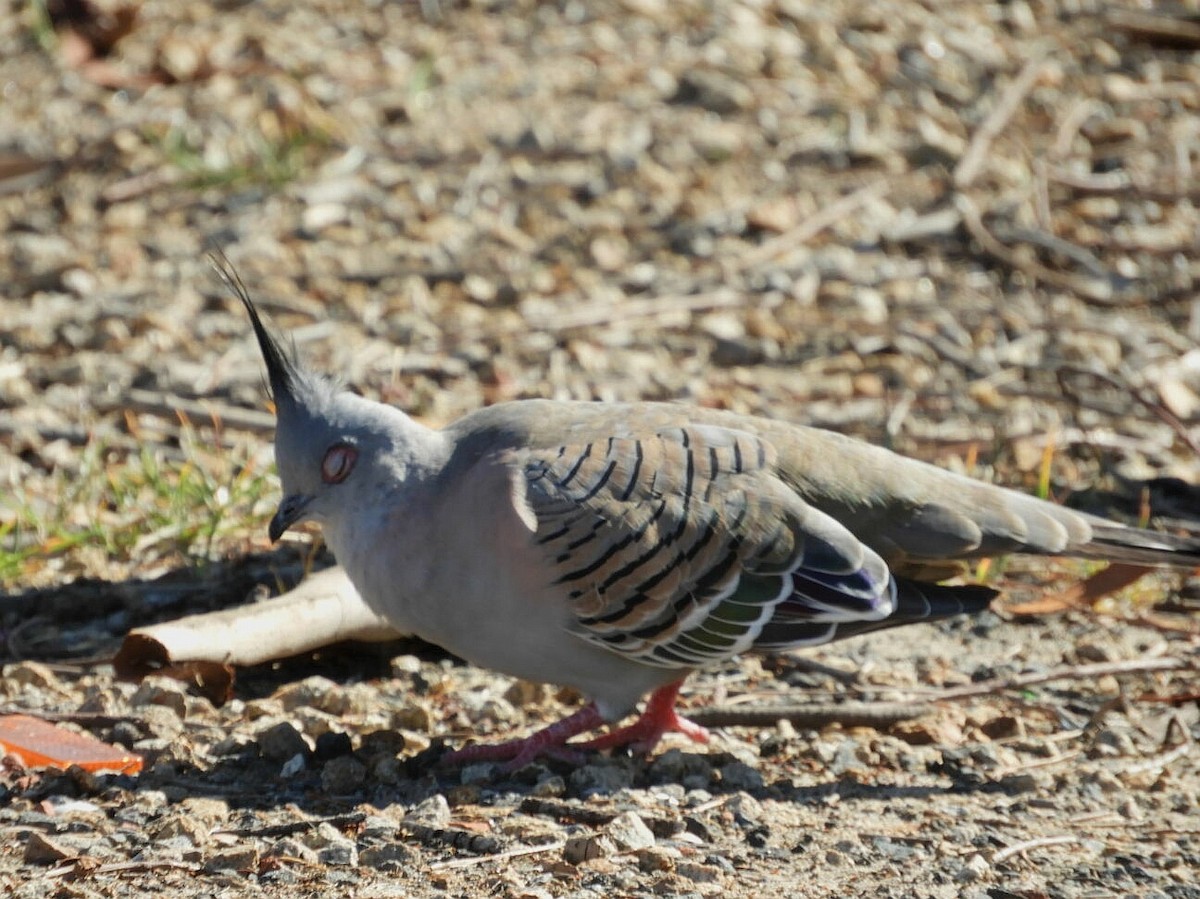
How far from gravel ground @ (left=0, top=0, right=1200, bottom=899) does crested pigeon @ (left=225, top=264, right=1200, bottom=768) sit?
0.30m

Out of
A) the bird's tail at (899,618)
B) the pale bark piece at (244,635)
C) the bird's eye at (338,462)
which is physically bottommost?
the pale bark piece at (244,635)

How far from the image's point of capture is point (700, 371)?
6.95 m

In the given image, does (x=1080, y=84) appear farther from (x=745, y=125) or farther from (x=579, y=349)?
(x=579, y=349)

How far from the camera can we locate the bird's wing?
419 cm

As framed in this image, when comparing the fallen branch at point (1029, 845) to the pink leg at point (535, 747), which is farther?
the pink leg at point (535, 747)

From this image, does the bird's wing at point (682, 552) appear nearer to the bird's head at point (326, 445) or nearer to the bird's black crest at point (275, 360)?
the bird's head at point (326, 445)

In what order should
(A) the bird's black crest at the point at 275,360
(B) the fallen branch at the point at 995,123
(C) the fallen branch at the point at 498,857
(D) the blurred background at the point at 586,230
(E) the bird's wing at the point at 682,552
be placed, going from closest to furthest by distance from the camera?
(C) the fallen branch at the point at 498,857 < (E) the bird's wing at the point at 682,552 < (A) the bird's black crest at the point at 275,360 < (D) the blurred background at the point at 586,230 < (B) the fallen branch at the point at 995,123

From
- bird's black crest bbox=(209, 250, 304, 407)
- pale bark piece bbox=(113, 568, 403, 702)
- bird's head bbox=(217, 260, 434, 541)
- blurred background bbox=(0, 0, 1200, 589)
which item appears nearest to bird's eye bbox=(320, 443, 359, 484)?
bird's head bbox=(217, 260, 434, 541)

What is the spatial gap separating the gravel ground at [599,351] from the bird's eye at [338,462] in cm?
62

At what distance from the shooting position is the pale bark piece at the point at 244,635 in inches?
175

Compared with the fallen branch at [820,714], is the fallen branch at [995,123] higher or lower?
higher

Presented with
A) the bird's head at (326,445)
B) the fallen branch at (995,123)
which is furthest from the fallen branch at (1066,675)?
the fallen branch at (995,123)

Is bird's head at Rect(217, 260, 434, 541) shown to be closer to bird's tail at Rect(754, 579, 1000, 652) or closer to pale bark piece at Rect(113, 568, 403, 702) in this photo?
pale bark piece at Rect(113, 568, 403, 702)

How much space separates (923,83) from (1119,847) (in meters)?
6.18
